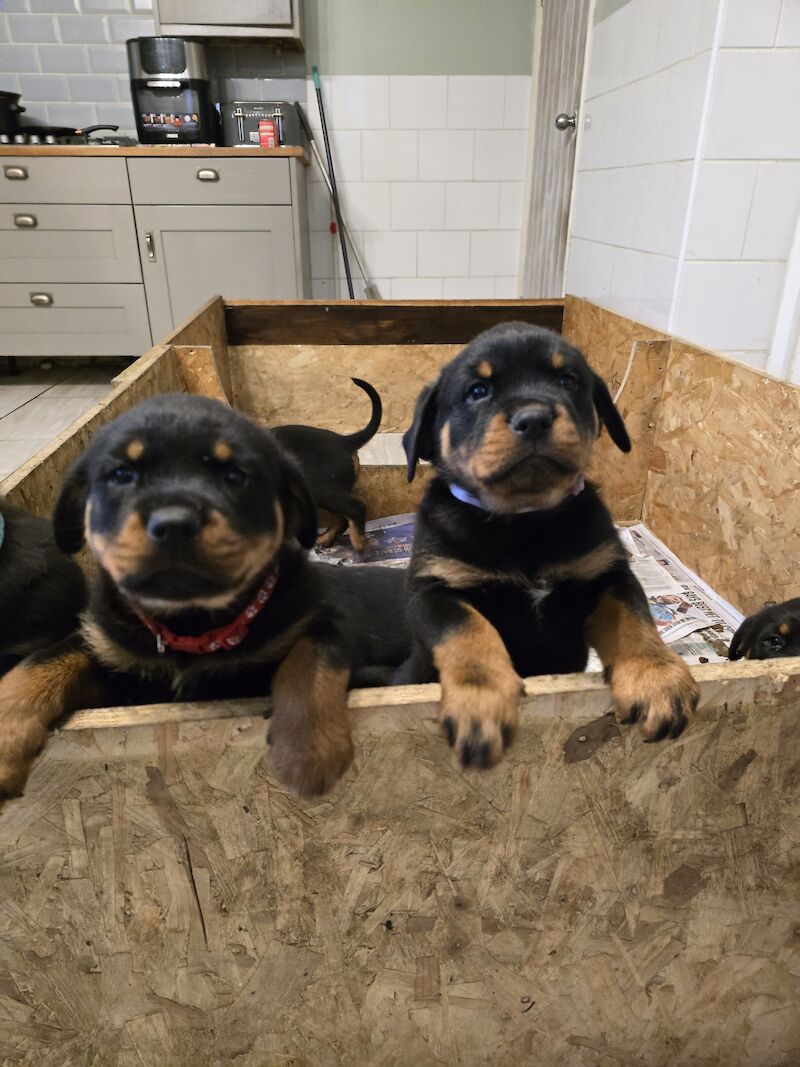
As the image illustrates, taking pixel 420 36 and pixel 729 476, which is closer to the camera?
pixel 729 476

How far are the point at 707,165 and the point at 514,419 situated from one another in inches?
74.3

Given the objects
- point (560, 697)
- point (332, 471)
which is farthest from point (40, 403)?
point (560, 697)

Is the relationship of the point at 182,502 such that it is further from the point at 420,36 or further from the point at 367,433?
the point at 420,36

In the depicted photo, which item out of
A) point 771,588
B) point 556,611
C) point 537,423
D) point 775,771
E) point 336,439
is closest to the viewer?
point 775,771

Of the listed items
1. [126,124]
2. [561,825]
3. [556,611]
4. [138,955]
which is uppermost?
[126,124]

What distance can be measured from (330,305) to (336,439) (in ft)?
2.94

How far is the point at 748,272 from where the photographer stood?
2.66 meters

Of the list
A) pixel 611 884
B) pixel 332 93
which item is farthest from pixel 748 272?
pixel 332 93

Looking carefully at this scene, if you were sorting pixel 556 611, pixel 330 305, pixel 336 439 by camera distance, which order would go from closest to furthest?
pixel 556 611 < pixel 336 439 < pixel 330 305

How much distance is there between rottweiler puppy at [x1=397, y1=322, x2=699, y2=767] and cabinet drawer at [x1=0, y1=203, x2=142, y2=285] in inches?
167

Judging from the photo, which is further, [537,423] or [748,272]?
[748,272]

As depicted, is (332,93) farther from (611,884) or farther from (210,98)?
(611,884)

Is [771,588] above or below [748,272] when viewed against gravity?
below

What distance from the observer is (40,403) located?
496 cm
